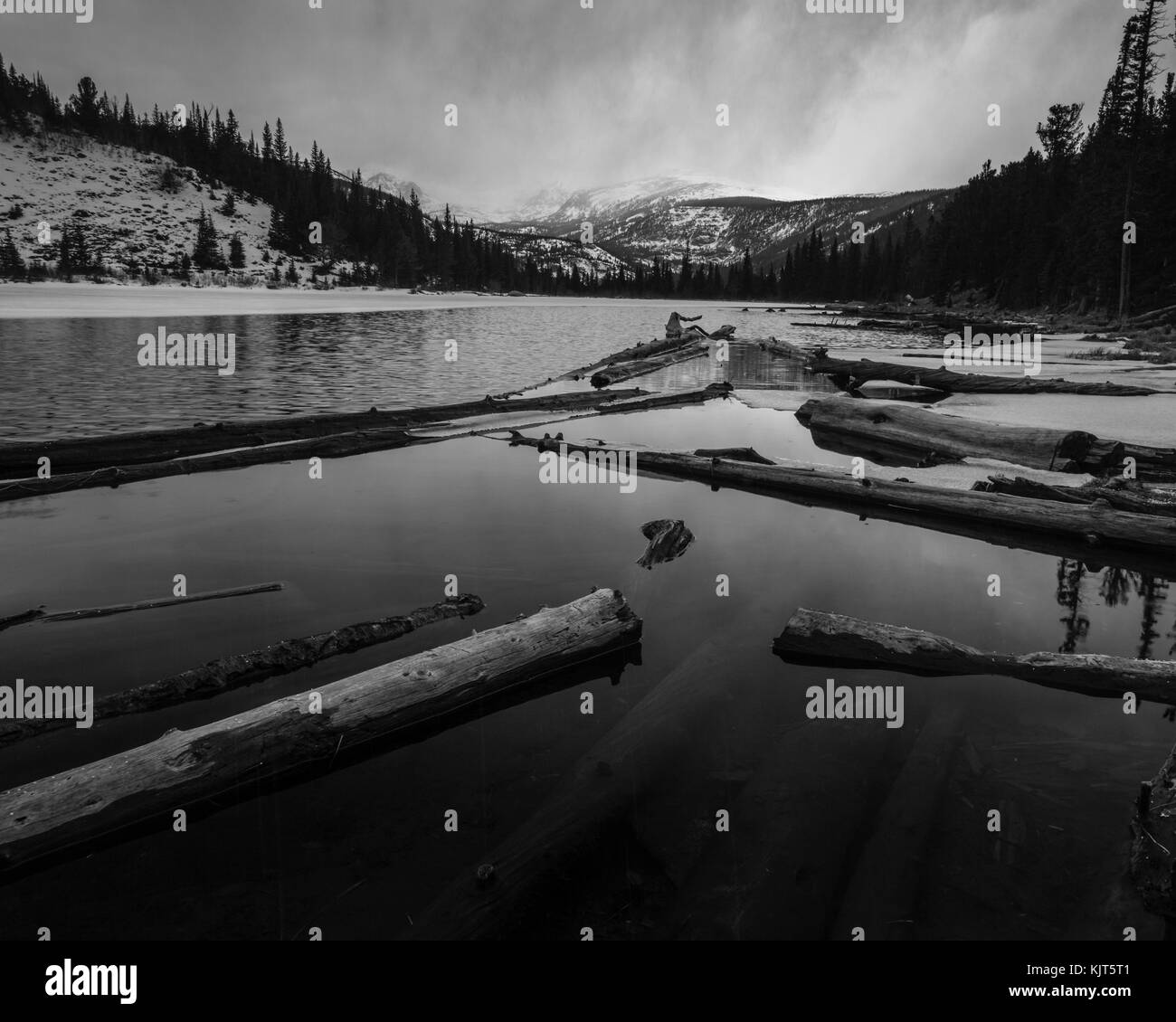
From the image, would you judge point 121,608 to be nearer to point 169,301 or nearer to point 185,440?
point 185,440

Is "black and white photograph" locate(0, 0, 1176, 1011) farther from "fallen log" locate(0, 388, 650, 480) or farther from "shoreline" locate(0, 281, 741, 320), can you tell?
"shoreline" locate(0, 281, 741, 320)

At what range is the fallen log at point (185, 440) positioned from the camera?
1145cm

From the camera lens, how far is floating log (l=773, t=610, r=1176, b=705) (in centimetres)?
542

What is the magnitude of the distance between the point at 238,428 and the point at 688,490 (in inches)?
337

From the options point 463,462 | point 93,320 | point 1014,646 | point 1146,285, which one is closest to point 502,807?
point 1014,646

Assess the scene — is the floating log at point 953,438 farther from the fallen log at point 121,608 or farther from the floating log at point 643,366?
the fallen log at point 121,608

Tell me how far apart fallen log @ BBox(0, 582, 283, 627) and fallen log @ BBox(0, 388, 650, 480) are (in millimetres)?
5985

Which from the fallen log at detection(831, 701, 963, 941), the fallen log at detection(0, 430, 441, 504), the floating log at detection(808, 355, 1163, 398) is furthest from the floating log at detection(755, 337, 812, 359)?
the fallen log at detection(831, 701, 963, 941)

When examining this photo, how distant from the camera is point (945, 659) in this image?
5824 mm

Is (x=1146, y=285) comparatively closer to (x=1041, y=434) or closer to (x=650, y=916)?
(x=1041, y=434)

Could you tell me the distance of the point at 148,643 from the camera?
635 centimetres

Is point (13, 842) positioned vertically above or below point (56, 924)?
above

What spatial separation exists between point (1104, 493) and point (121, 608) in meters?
11.6

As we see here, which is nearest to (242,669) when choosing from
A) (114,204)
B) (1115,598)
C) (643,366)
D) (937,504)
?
(1115,598)
